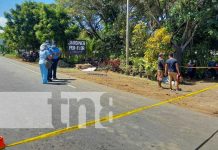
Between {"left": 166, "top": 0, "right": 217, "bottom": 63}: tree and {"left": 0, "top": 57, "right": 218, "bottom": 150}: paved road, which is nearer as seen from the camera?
{"left": 0, "top": 57, "right": 218, "bottom": 150}: paved road

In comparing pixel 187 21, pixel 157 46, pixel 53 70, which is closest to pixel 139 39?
pixel 157 46

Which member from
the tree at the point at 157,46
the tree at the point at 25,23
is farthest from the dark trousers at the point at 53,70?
the tree at the point at 25,23

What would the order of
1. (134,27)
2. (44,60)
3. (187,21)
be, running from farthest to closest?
(134,27) → (187,21) → (44,60)

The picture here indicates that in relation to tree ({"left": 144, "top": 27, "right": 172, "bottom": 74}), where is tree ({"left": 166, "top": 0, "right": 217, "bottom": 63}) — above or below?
above

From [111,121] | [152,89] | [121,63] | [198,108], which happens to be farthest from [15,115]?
[121,63]

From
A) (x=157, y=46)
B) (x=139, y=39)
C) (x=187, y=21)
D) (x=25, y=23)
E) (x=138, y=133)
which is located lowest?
(x=138, y=133)

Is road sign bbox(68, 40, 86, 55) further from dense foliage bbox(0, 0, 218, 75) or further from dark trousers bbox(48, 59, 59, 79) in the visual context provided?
dark trousers bbox(48, 59, 59, 79)

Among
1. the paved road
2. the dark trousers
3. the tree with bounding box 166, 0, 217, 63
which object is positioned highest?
the tree with bounding box 166, 0, 217, 63

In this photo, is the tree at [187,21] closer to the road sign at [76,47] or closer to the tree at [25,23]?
the road sign at [76,47]

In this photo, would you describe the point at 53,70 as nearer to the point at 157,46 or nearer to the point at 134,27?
the point at 157,46

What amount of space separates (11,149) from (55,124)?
6.50 feet

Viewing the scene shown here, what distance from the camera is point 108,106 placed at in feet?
36.5

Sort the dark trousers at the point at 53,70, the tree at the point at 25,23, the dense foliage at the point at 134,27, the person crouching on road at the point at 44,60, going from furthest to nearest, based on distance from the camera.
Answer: the tree at the point at 25,23, the dense foliage at the point at 134,27, the dark trousers at the point at 53,70, the person crouching on road at the point at 44,60

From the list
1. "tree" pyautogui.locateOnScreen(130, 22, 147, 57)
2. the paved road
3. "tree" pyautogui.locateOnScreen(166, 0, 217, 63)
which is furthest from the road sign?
the paved road
